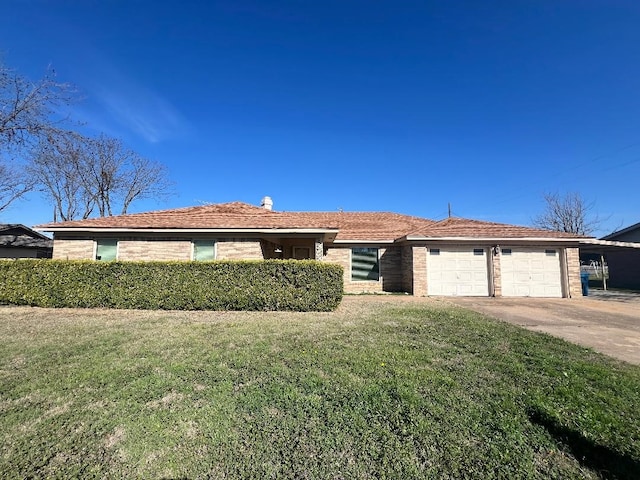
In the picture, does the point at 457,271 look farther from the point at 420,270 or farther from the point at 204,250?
the point at 204,250

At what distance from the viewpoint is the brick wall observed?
12844mm

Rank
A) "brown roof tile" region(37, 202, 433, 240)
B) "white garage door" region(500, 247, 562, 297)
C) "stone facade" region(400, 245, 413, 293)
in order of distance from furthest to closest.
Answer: "stone facade" region(400, 245, 413, 293) < "white garage door" region(500, 247, 562, 297) < "brown roof tile" region(37, 202, 433, 240)

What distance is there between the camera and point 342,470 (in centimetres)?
252

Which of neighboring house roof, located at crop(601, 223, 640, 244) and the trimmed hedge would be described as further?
neighboring house roof, located at crop(601, 223, 640, 244)

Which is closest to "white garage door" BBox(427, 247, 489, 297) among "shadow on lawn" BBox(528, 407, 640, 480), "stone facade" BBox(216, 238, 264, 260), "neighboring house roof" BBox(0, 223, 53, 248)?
"stone facade" BBox(216, 238, 264, 260)

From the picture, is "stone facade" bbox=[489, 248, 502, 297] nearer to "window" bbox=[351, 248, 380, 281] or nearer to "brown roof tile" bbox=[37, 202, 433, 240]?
"brown roof tile" bbox=[37, 202, 433, 240]

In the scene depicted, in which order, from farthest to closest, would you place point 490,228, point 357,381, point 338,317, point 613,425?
point 490,228
point 338,317
point 357,381
point 613,425

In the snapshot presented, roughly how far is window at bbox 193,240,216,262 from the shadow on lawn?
11750 millimetres

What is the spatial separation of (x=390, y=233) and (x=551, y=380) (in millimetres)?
13138

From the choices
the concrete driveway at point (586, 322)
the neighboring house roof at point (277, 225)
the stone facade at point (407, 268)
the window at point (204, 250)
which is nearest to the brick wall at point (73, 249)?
the neighboring house roof at point (277, 225)

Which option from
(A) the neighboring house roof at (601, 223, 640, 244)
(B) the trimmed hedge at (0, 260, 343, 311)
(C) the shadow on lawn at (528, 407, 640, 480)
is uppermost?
(A) the neighboring house roof at (601, 223, 640, 244)

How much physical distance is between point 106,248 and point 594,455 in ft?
50.1

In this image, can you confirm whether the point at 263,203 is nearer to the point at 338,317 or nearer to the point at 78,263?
the point at 78,263

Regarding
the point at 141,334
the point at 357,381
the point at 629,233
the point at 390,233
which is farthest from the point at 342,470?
the point at 629,233
